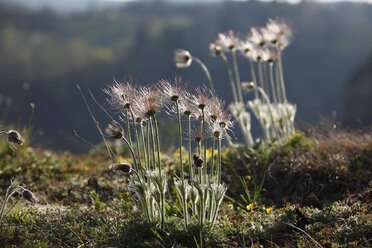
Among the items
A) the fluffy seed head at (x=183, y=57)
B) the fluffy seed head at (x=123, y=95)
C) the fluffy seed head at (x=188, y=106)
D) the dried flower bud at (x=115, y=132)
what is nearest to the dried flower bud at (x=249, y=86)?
the fluffy seed head at (x=183, y=57)

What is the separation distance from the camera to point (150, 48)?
36844 mm

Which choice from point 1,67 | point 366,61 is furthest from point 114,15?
point 366,61

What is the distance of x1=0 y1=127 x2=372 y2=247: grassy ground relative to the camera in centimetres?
310

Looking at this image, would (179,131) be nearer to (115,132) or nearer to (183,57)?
(115,132)

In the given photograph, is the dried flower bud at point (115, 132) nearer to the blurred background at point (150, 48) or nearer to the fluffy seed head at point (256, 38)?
the fluffy seed head at point (256, 38)

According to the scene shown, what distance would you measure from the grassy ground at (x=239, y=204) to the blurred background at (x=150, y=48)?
14232 mm

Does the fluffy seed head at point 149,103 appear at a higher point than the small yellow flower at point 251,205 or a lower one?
higher

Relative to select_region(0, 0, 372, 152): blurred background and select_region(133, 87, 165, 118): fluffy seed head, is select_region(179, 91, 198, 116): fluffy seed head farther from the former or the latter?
select_region(0, 0, 372, 152): blurred background

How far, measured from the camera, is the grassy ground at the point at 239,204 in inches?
122

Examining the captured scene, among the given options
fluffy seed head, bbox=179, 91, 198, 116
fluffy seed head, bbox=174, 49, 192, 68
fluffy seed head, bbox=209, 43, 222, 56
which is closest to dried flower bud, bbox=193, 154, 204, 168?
fluffy seed head, bbox=179, 91, 198, 116

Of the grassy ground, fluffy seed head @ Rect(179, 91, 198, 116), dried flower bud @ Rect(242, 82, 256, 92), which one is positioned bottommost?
the grassy ground

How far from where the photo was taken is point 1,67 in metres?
38.3

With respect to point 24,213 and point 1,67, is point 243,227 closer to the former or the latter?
point 24,213

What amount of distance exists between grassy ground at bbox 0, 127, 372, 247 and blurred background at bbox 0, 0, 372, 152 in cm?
1423
